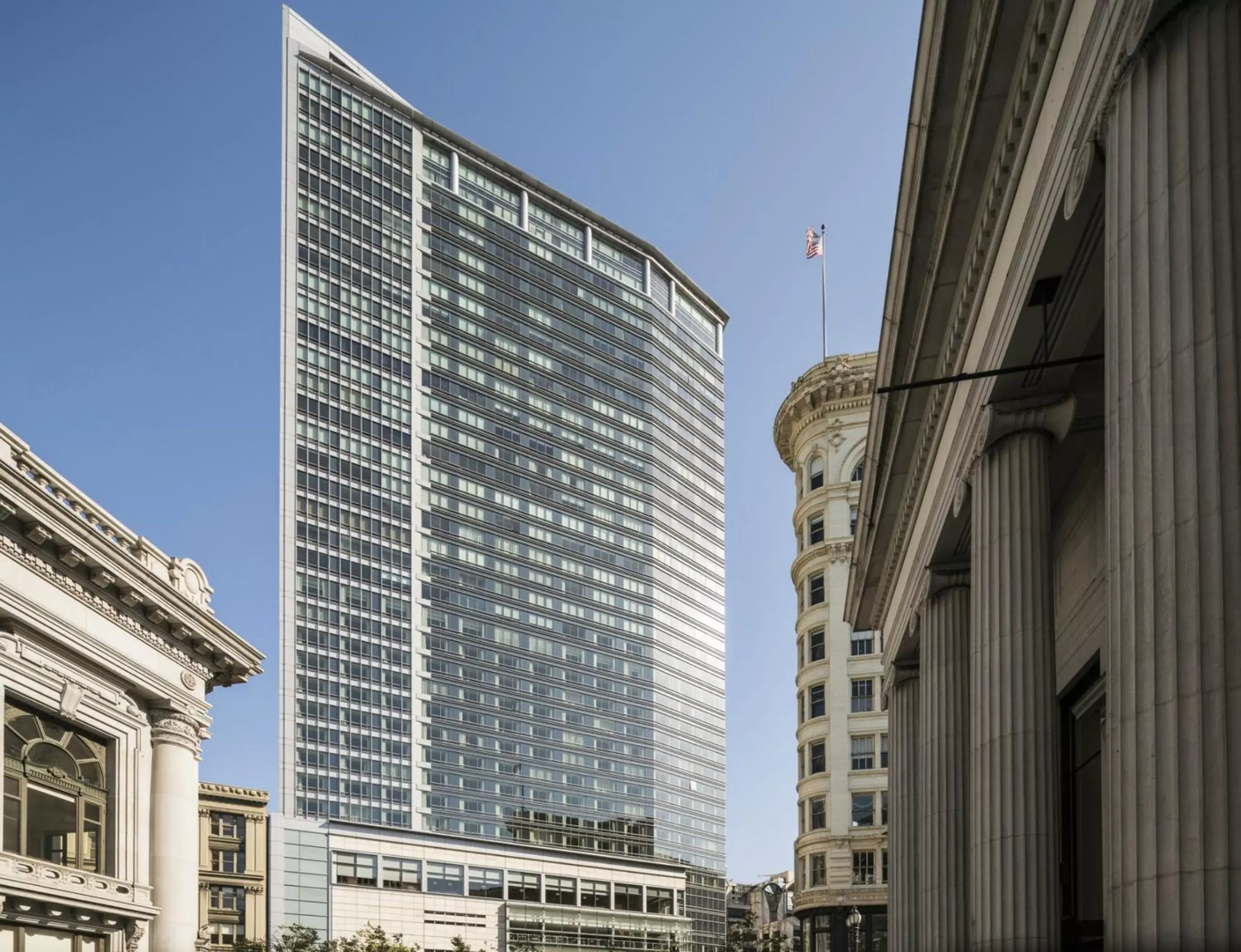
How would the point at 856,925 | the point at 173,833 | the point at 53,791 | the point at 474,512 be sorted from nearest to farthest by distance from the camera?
the point at 53,791 → the point at 173,833 → the point at 856,925 → the point at 474,512

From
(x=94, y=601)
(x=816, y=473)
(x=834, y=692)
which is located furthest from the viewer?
(x=816, y=473)

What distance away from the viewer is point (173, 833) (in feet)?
117

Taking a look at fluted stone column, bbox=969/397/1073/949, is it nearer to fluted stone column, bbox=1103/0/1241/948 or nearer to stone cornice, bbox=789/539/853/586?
fluted stone column, bbox=1103/0/1241/948

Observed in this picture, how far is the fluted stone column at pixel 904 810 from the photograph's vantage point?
30766mm

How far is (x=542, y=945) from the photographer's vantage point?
16050cm

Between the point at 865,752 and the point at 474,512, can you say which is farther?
the point at 474,512

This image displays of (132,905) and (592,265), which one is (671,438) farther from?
(132,905)

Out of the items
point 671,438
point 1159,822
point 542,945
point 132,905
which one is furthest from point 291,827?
point 1159,822

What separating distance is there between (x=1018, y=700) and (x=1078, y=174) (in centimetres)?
798

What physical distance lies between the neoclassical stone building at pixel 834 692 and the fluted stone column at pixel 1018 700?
49.7 meters

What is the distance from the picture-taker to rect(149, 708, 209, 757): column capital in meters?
35.8

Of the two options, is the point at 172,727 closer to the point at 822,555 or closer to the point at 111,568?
the point at 111,568

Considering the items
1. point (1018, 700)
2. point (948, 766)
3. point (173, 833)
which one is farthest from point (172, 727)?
point (1018, 700)

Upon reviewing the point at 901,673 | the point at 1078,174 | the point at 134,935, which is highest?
the point at 1078,174
